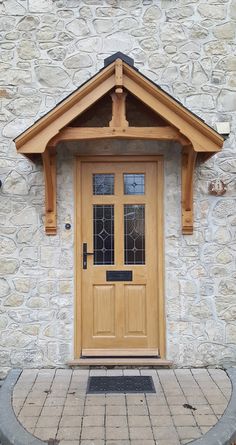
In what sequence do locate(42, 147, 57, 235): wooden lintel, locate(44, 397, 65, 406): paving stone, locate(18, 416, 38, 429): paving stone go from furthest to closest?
1. locate(42, 147, 57, 235): wooden lintel
2. locate(44, 397, 65, 406): paving stone
3. locate(18, 416, 38, 429): paving stone

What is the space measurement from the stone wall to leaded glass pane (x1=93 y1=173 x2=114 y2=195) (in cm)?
35

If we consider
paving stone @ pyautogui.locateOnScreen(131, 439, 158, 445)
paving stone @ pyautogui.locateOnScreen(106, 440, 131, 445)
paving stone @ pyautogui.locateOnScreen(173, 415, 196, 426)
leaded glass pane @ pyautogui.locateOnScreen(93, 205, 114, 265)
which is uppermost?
leaded glass pane @ pyautogui.locateOnScreen(93, 205, 114, 265)

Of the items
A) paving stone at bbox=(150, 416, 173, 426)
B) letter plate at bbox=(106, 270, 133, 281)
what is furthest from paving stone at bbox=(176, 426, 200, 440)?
letter plate at bbox=(106, 270, 133, 281)

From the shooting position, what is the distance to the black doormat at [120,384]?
3.80m

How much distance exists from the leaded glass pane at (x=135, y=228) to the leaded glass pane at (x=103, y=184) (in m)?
0.29

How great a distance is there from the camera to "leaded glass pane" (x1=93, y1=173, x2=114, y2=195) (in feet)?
14.9

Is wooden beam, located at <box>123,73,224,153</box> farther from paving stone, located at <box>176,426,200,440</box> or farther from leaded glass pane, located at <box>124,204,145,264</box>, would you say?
paving stone, located at <box>176,426,200,440</box>

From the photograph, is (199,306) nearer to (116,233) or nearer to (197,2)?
(116,233)

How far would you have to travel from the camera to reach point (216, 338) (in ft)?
14.4

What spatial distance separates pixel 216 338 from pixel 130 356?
103cm

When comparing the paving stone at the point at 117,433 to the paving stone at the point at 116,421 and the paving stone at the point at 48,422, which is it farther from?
the paving stone at the point at 48,422

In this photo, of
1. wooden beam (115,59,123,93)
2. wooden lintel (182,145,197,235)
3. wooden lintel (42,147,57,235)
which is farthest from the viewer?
wooden lintel (182,145,197,235)

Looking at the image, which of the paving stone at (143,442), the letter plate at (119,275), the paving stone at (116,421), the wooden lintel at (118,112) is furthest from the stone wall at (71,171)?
the paving stone at (143,442)

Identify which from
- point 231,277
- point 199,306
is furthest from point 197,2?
point 199,306
